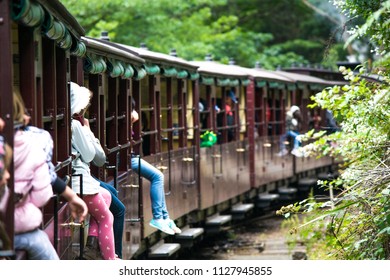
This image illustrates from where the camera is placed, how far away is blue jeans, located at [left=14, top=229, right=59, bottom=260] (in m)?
5.44

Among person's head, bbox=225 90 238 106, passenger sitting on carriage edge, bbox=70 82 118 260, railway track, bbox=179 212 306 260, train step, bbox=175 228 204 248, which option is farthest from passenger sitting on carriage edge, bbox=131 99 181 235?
person's head, bbox=225 90 238 106

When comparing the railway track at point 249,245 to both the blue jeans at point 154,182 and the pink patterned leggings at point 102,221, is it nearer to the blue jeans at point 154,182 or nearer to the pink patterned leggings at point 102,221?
the blue jeans at point 154,182

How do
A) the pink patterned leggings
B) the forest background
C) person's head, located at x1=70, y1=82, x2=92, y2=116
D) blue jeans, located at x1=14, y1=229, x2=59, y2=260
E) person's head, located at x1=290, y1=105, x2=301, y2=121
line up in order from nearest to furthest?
blue jeans, located at x1=14, y1=229, x2=59, y2=260
person's head, located at x1=70, y1=82, x2=92, y2=116
the pink patterned leggings
person's head, located at x1=290, y1=105, x2=301, y2=121
the forest background

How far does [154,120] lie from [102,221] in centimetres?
425

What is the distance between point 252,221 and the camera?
20.6 m

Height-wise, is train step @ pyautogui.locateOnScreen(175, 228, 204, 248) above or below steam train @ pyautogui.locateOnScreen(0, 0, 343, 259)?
below

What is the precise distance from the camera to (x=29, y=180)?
5.38 metres

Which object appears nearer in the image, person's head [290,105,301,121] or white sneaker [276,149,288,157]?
person's head [290,105,301,121]

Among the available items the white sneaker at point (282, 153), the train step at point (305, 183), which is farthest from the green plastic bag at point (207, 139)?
the train step at point (305, 183)

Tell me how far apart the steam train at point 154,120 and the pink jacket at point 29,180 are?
0.14m

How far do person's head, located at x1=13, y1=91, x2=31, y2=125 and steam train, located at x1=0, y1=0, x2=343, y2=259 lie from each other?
8 centimetres

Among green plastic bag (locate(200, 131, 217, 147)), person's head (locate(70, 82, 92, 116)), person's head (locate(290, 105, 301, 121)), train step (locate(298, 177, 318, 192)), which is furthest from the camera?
train step (locate(298, 177, 318, 192))

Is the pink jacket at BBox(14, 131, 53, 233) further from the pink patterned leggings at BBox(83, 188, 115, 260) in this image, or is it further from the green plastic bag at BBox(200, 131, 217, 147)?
the green plastic bag at BBox(200, 131, 217, 147)
